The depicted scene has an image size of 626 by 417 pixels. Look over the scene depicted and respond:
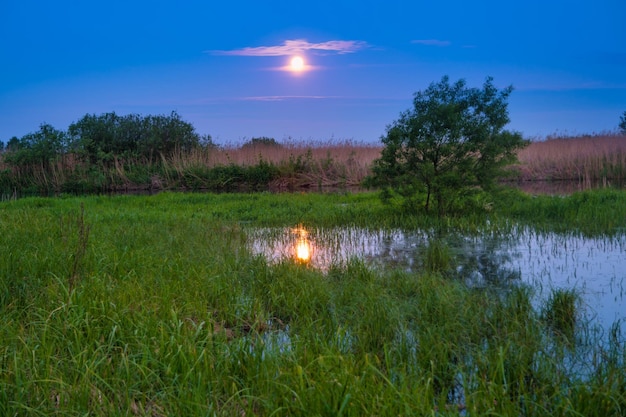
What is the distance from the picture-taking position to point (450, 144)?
11133mm

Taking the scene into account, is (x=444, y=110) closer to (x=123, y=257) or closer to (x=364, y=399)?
(x=123, y=257)

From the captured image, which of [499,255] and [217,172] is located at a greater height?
[217,172]

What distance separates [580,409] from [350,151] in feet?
83.9

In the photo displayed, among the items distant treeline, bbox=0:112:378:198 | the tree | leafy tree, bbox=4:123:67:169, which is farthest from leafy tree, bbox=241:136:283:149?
the tree

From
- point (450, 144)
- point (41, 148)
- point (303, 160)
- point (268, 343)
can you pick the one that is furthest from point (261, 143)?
point (268, 343)

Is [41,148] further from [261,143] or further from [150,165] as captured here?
[261,143]

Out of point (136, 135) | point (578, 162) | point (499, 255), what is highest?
point (136, 135)

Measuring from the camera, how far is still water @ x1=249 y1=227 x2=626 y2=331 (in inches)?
238

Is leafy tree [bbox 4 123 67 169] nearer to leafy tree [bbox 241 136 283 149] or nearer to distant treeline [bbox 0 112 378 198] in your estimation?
distant treeline [bbox 0 112 378 198]

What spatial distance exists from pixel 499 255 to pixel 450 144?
12.0ft

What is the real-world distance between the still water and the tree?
1.54 meters

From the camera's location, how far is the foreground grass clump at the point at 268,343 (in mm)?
3096

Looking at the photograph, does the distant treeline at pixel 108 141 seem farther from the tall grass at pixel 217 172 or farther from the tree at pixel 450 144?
the tree at pixel 450 144

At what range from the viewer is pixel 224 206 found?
14.9 m
